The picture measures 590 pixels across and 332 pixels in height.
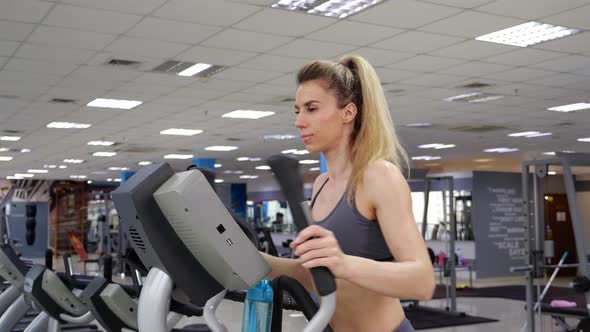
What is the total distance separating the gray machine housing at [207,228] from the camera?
1085mm

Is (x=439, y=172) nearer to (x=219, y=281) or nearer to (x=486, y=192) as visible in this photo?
(x=486, y=192)

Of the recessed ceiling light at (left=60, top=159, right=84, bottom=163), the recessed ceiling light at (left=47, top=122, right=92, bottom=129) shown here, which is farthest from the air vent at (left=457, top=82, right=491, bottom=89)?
the recessed ceiling light at (left=60, top=159, right=84, bottom=163)

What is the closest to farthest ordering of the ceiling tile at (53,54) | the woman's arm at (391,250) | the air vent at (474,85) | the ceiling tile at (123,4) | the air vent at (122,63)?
the woman's arm at (391,250), the ceiling tile at (123,4), the ceiling tile at (53,54), the air vent at (122,63), the air vent at (474,85)

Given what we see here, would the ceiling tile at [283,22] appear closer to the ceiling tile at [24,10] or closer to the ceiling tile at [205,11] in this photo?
the ceiling tile at [205,11]

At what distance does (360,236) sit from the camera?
4.06 feet

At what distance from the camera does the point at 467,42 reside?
5.94 metres

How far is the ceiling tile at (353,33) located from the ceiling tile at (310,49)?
0.13 metres

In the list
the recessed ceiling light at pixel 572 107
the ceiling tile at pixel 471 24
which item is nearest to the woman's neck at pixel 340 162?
the ceiling tile at pixel 471 24

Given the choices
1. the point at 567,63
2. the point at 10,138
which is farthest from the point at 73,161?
the point at 567,63

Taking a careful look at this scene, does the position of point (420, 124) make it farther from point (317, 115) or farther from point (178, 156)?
point (317, 115)

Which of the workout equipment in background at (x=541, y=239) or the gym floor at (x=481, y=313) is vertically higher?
the workout equipment in background at (x=541, y=239)

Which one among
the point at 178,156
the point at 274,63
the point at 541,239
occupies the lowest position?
the point at 541,239

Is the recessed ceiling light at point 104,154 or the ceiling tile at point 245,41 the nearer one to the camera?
the ceiling tile at point 245,41

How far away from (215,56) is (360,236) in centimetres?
539
